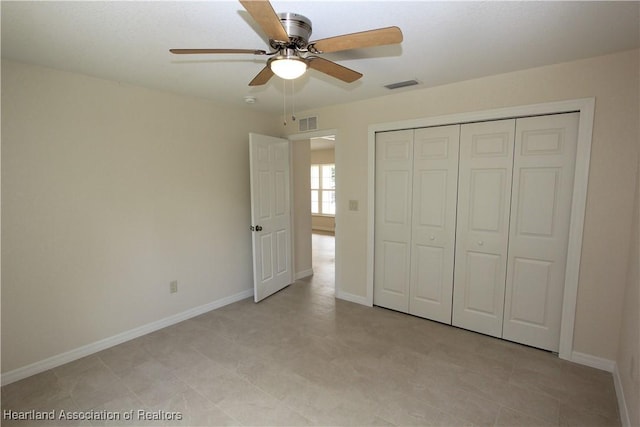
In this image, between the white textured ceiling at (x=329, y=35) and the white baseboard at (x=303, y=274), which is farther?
the white baseboard at (x=303, y=274)

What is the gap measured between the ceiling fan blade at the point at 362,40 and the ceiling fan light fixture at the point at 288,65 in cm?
11

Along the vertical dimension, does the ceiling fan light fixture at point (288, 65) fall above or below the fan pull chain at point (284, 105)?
below

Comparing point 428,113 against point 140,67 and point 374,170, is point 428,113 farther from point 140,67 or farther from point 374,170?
point 140,67

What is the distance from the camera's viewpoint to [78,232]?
8.72 feet

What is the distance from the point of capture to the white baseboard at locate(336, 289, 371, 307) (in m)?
3.78

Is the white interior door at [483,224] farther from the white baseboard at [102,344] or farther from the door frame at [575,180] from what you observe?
the white baseboard at [102,344]

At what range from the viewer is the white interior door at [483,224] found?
2828mm

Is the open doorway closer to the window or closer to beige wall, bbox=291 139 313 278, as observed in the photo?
the window

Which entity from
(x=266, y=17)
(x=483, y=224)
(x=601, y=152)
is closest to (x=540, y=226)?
(x=483, y=224)

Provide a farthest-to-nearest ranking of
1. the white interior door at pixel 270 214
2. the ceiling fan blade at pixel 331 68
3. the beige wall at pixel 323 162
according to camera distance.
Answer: the beige wall at pixel 323 162 < the white interior door at pixel 270 214 < the ceiling fan blade at pixel 331 68

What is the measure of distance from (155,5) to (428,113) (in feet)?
8.02

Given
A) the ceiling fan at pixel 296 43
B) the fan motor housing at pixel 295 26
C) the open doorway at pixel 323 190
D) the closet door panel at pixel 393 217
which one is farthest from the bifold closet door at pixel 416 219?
the open doorway at pixel 323 190

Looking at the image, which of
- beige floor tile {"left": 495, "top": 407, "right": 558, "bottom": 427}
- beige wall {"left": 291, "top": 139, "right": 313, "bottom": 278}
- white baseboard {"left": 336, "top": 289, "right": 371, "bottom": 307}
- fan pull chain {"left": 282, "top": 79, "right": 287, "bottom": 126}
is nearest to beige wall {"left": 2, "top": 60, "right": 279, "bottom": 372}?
fan pull chain {"left": 282, "top": 79, "right": 287, "bottom": 126}

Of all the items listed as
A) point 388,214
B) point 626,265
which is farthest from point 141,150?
point 626,265
